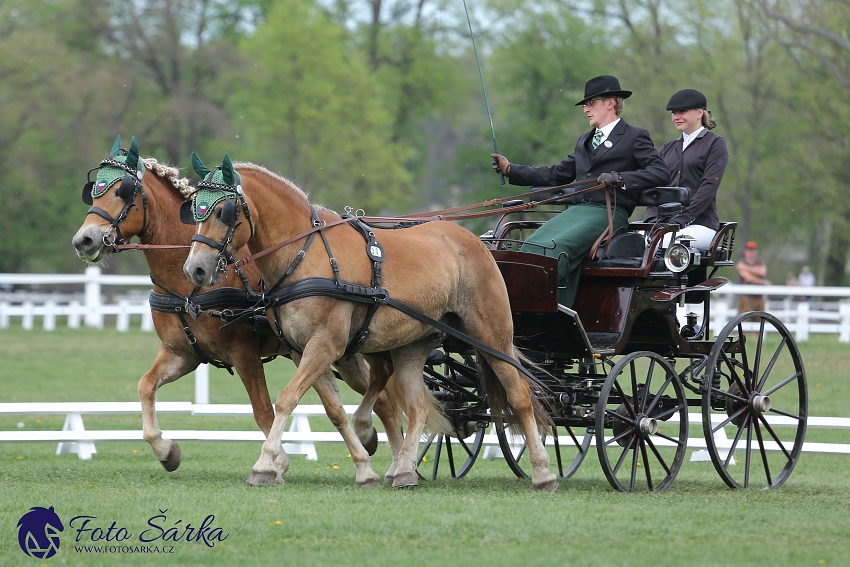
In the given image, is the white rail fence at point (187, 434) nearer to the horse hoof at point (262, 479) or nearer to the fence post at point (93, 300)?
the horse hoof at point (262, 479)

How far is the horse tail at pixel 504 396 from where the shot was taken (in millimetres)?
7754

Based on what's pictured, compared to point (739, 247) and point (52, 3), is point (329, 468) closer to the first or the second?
point (739, 247)

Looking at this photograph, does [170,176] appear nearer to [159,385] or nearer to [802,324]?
[159,385]

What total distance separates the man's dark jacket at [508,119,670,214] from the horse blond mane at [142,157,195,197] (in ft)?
7.41

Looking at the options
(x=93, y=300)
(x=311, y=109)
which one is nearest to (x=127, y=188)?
(x=93, y=300)

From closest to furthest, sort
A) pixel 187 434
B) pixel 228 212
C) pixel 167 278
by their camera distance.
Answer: pixel 228 212 < pixel 167 278 < pixel 187 434

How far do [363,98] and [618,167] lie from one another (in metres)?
24.9

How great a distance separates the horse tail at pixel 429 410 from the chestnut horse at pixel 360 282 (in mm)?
148

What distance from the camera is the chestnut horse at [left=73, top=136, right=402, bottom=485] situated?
738 centimetres

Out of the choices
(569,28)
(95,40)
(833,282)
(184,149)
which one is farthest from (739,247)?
(95,40)

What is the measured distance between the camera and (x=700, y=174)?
848 centimetres

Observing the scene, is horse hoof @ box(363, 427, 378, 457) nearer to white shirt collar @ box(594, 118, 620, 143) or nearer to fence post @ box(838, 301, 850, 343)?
white shirt collar @ box(594, 118, 620, 143)

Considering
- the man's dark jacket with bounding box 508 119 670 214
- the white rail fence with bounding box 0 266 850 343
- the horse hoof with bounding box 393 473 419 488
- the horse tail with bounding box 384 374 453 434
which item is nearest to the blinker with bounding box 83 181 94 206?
the horse tail with bounding box 384 374 453 434

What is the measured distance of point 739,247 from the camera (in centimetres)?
3091
